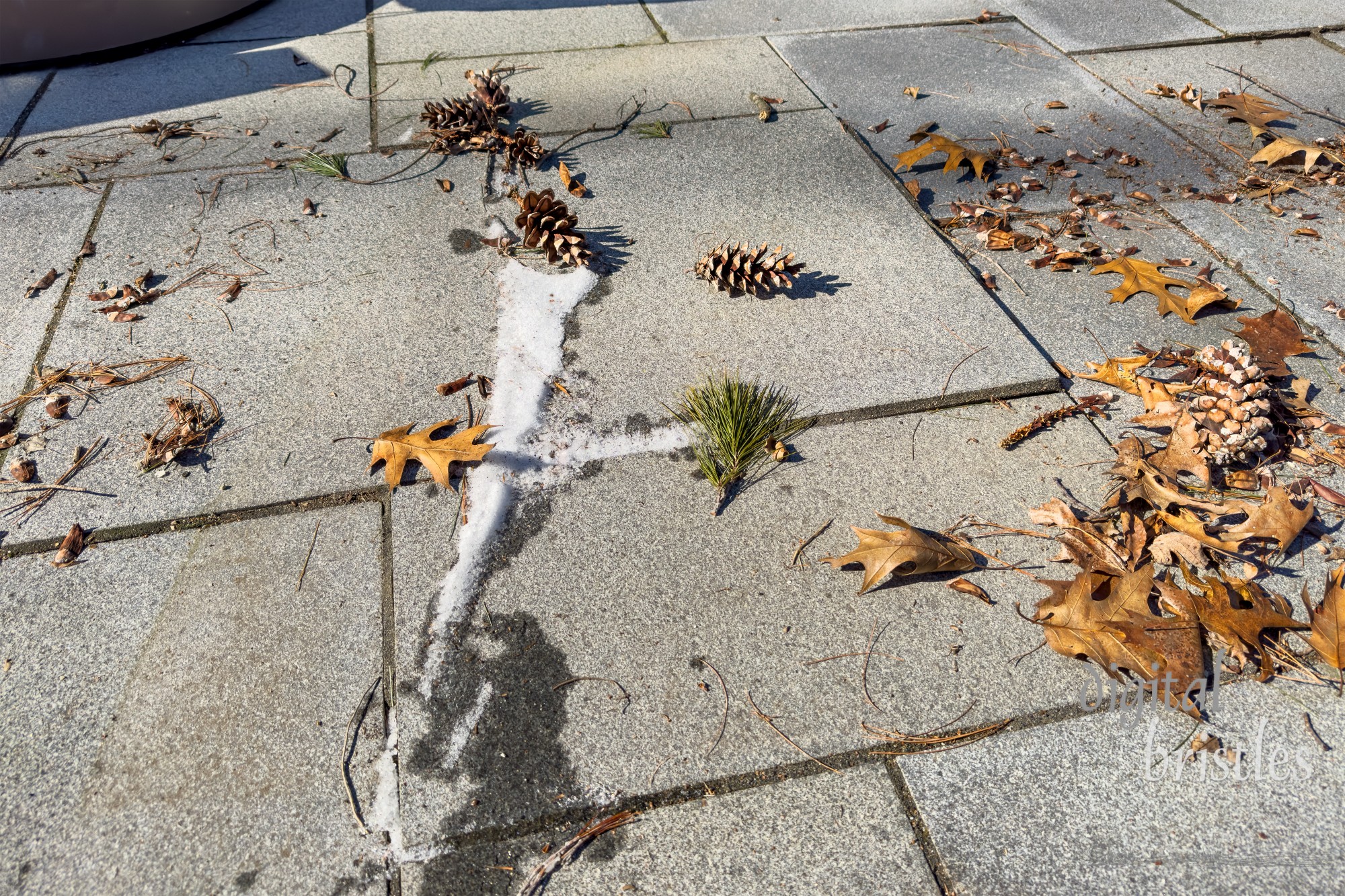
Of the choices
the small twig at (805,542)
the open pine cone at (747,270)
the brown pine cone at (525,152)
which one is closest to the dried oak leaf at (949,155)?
the open pine cone at (747,270)

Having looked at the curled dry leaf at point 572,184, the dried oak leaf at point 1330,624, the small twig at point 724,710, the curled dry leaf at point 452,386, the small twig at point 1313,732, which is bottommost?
the small twig at point 1313,732

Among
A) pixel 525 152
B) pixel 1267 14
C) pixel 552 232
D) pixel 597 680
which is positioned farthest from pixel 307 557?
pixel 1267 14

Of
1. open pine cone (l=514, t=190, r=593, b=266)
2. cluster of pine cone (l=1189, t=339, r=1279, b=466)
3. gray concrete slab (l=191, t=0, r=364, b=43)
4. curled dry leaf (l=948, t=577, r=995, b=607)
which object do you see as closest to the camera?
curled dry leaf (l=948, t=577, r=995, b=607)

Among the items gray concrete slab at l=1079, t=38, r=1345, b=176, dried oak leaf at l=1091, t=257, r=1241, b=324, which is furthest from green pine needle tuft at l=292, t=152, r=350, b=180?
gray concrete slab at l=1079, t=38, r=1345, b=176

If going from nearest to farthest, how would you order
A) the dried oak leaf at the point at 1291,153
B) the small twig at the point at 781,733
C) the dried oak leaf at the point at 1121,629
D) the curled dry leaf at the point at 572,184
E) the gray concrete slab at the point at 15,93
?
1. the small twig at the point at 781,733
2. the dried oak leaf at the point at 1121,629
3. the curled dry leaf at the point at 572,184
4. the dried oak leaf at the point at 1291,153
5. the gray concrete slab at the point at 15,93

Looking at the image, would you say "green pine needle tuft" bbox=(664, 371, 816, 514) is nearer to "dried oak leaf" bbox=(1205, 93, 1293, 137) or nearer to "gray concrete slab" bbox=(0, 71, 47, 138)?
"dried oak leaf" bbox=(1205, 93, 1293, 137)

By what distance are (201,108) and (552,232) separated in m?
2.17

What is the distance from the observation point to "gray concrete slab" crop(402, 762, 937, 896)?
153 cm

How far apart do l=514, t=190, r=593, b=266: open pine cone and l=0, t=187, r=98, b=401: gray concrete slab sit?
164 centimetres

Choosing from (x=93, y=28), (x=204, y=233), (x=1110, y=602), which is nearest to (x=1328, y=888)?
(x=1110, y=602)

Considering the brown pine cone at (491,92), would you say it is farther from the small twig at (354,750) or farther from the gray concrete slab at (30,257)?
the small twig at (354,750)

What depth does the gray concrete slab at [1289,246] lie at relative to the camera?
2773mm

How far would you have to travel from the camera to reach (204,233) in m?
3.03

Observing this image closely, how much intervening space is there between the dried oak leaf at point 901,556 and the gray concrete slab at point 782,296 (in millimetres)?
508
